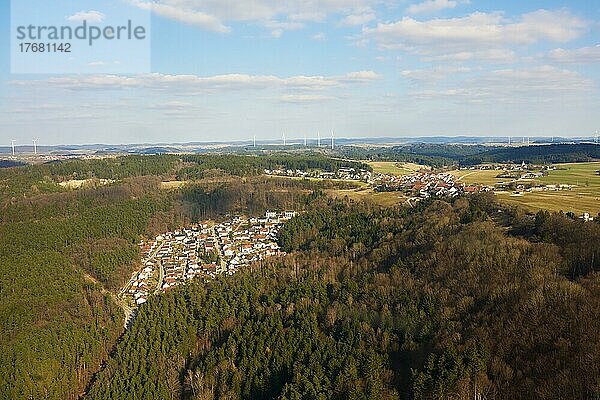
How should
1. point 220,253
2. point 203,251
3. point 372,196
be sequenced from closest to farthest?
point 220,253, point 203,251, point 372,196

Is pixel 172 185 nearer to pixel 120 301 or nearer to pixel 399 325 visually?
pixel 120 301

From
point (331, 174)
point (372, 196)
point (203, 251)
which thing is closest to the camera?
point (203, 251)

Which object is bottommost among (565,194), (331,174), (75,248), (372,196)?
(75,248)

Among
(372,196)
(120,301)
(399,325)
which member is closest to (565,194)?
(372,196)

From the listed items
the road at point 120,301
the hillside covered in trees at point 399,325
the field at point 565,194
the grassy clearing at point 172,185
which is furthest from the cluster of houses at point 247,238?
the field at point 565,194

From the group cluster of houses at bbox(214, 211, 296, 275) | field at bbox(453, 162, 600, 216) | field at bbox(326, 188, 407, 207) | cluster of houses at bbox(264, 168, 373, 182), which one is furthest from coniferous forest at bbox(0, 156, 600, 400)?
cluster of houses at bbox(264, 168, 373, 182)

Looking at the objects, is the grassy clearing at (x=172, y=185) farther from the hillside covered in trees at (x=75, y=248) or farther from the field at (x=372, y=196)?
the field at (x=372, y=196)

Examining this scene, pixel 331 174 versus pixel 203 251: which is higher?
pixel 331 174
